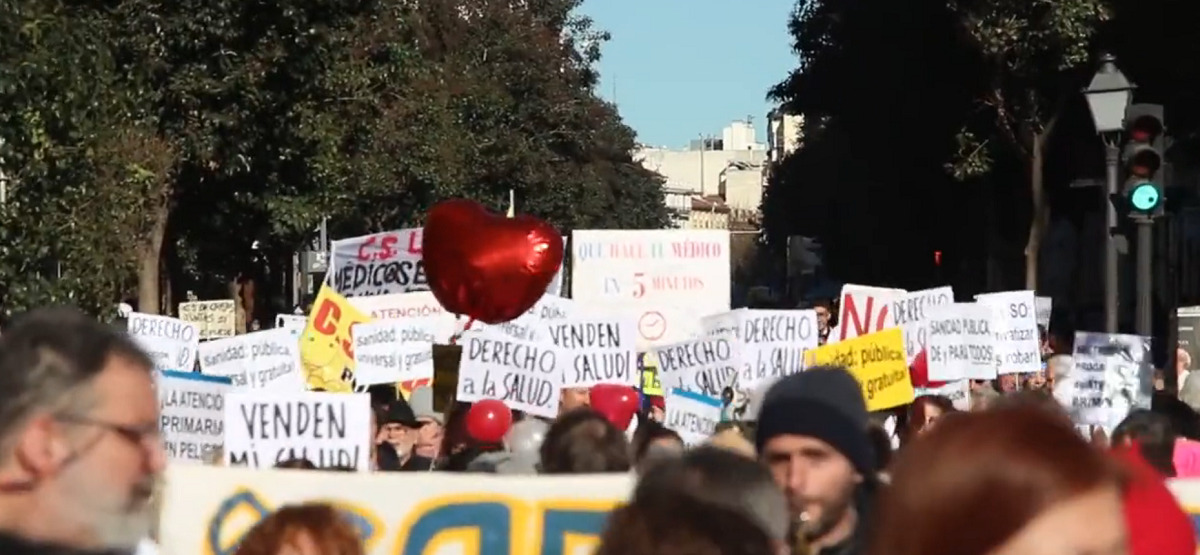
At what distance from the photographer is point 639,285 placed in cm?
1594

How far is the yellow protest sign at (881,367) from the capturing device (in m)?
11.0

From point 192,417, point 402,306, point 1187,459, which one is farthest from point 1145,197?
point 192,417

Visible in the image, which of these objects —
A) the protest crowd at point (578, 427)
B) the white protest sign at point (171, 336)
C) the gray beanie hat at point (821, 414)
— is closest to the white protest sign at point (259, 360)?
the protest crowd at point (578, 427)

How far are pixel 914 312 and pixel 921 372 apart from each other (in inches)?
15.8

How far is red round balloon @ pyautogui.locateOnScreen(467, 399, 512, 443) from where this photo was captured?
959 cm

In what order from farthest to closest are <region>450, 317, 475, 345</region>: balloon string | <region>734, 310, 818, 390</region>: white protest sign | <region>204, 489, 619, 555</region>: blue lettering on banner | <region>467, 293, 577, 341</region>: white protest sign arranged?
<region>450, 317, 475, 345</region>: balloon string, <region>467, 293, 577, 341</region>: white protest sign, <region>734, 310, 818, 390</region>: white protest sign, <region>204, 489, 619, 555</region>: blue lettering on banner

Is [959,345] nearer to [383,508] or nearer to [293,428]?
[293,428]

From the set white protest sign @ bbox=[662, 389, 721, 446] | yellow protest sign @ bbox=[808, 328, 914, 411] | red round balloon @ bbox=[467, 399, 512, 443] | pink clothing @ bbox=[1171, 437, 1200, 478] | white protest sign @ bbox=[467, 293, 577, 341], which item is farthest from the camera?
white protest sign @ bbox=[467, 293, 577, 341]

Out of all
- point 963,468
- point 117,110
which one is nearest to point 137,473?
point 963,468

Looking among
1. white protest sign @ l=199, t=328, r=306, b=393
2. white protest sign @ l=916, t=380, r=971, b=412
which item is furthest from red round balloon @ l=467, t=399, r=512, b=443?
white protest sign @ l=916, t=380, r=971, b=412

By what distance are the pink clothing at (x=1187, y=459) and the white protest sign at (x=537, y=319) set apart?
13.1 feet

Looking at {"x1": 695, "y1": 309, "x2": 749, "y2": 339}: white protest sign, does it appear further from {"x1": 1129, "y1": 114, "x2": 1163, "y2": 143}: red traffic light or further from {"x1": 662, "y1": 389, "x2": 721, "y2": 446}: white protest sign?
{"x1": 1129, "y1": 114, "x2": 1163, "y2": 143}: red traffic light

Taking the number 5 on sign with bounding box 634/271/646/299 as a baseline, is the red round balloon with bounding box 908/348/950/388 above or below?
below

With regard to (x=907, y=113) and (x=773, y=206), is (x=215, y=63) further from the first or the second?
(x=773, y=206)
